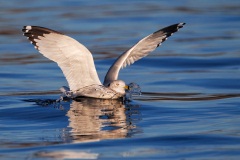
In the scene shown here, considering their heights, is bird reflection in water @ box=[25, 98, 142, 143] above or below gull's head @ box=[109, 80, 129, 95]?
below

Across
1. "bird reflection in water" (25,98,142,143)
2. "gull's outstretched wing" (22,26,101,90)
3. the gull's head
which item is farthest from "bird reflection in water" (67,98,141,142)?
"gull's outstretched wing" (22,26,101,90)

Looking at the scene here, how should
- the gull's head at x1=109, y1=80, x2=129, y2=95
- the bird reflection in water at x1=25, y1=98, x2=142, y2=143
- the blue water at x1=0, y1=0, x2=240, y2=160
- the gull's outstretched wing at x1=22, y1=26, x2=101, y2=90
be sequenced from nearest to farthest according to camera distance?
the blue water at x1=0, y1=0, x2=240, y2=160
the bird reflection in water at x1=25, y1=98, x2=142, y2=143
the gull's outstretched wing at x1=22, y1=26, x2=101, y2=90
the gull's head at x1=109, y1=80, x2=129, y2=95

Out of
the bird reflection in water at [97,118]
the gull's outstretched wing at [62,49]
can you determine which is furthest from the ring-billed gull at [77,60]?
the bird reflection in water at [97,118]

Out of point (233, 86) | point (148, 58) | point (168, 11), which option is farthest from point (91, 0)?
point (233, 86)

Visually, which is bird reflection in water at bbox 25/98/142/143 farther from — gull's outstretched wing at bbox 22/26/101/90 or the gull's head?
gull's outstretched wing at bbox 22/26/101/90

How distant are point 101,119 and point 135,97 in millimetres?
2340

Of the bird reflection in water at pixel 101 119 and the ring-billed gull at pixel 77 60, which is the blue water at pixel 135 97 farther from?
the ring-billed gull at pixel 77 60

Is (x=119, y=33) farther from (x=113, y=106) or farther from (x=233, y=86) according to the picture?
(x=113, y=106)

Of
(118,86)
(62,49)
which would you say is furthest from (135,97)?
(62,49)

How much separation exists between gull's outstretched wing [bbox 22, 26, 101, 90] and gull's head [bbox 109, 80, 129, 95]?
35cm

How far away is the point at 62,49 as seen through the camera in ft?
42.4

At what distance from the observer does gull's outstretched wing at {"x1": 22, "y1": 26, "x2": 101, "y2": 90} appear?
42.2 ft

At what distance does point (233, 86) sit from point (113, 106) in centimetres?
271

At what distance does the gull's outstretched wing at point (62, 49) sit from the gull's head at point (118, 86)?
35cm
